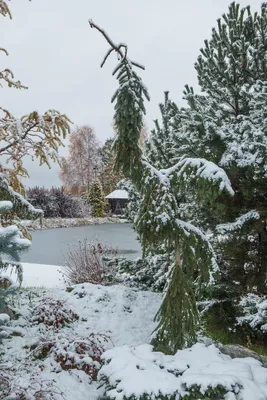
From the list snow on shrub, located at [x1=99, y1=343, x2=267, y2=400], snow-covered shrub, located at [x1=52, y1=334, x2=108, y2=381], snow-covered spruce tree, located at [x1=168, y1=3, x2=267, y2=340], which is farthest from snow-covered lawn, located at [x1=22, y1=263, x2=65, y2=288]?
snow on shrub, located at [x1=99, y1=343, x2=267, y2=400]

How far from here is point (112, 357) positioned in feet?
10.1

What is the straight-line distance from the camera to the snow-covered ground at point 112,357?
255 cm

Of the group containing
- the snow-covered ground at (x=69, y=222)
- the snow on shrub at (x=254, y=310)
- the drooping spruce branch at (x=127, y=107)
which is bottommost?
the snow on shrub at (x=254, y=310)

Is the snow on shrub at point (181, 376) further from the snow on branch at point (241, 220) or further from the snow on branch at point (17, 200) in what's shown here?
the snow on branch at point (17, 200)

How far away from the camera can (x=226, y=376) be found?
2564 mm

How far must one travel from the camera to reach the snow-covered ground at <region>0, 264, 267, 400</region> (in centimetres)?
255

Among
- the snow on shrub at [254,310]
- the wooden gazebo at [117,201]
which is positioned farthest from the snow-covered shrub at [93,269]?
the wooden gazebo at [117,201]

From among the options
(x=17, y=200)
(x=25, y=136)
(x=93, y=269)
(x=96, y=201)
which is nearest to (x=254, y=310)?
(x=17, y=200)

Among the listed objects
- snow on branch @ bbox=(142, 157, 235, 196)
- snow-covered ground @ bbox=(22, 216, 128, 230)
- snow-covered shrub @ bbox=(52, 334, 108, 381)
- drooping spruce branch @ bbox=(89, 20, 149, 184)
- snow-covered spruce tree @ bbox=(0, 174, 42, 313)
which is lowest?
snow-covered shrub @ bbox=(52, 334, 108, 381)

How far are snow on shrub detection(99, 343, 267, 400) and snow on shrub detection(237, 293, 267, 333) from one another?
0.64m

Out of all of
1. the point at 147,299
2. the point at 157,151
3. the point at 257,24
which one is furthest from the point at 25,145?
the point at 257,24

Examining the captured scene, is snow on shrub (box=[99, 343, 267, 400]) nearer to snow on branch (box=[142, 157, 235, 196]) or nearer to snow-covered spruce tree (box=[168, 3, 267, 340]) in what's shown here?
snow on branch (box=[142, 157, 235, 196])

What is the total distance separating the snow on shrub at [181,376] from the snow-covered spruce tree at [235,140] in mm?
1619

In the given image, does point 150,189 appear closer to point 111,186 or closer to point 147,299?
point 147,299
